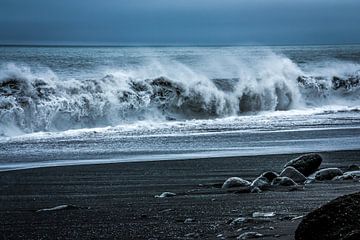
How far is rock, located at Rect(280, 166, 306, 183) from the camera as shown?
8.83m

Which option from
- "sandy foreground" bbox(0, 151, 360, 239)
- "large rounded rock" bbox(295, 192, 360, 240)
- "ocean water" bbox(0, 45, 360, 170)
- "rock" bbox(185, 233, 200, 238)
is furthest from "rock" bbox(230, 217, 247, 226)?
"ocean water" bbox(0, 45, 360, 170)

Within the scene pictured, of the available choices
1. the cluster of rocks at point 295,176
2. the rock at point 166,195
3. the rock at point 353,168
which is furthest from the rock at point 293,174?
the rock at point 166,195

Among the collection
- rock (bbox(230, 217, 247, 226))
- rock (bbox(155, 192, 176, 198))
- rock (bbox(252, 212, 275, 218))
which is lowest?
rock (bbox(155, 192, 176, 198))

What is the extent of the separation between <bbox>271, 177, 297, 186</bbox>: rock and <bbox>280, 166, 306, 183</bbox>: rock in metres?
0.44

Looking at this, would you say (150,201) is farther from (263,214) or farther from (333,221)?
(333,221)

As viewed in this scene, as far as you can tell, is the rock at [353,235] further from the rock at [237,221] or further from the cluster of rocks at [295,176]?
the cluster of rocks at [295,176]

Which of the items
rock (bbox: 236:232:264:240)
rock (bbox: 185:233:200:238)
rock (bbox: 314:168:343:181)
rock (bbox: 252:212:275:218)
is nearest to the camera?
rock (bbox: 236:232:264:240)

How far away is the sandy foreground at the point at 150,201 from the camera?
5.92 meters

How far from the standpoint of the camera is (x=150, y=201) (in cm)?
742

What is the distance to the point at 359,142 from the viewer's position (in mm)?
13531

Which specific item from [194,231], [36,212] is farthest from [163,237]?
[36,212]

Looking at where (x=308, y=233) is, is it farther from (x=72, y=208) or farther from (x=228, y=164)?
(x=228, y=164)

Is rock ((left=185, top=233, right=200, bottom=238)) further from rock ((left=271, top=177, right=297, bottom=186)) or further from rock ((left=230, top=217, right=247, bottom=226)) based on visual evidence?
rock ((left=271, top=177, right=297, bottom=186))

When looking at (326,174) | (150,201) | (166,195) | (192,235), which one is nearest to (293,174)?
(326,174)
